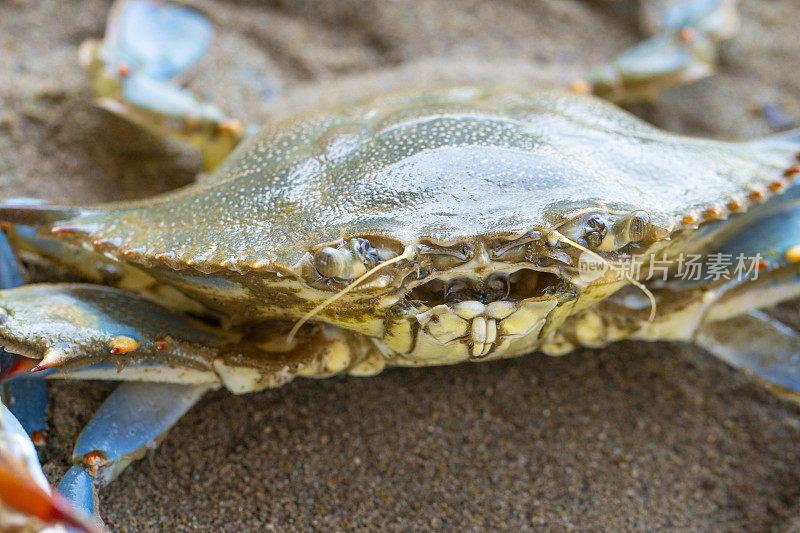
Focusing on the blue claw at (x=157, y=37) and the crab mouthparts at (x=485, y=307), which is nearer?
the crab mouthparts at (x=485, y=307)

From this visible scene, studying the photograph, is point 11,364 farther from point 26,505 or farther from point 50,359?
point 26,505

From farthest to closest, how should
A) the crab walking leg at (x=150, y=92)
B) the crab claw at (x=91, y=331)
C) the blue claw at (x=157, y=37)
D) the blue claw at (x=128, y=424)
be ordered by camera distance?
the blue claw at (x=157, y=37), the crab walking leg at (x=150, y=92), the blue claw at (x=128, y=424), the crab claw at (x=91, y=331)

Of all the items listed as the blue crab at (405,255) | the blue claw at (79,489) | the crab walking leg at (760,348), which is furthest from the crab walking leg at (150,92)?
the crab walking leg at (760,348)

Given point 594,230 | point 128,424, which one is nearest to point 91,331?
point 128,424

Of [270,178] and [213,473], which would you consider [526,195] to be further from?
[213,473]

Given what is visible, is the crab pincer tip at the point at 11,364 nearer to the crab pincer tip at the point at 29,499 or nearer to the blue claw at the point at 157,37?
the crab pincer tip at the point at 29,499

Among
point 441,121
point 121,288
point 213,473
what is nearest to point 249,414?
point 213,473

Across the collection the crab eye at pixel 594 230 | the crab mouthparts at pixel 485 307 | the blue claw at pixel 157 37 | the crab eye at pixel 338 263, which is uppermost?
the blue claw at pixel 157 37
